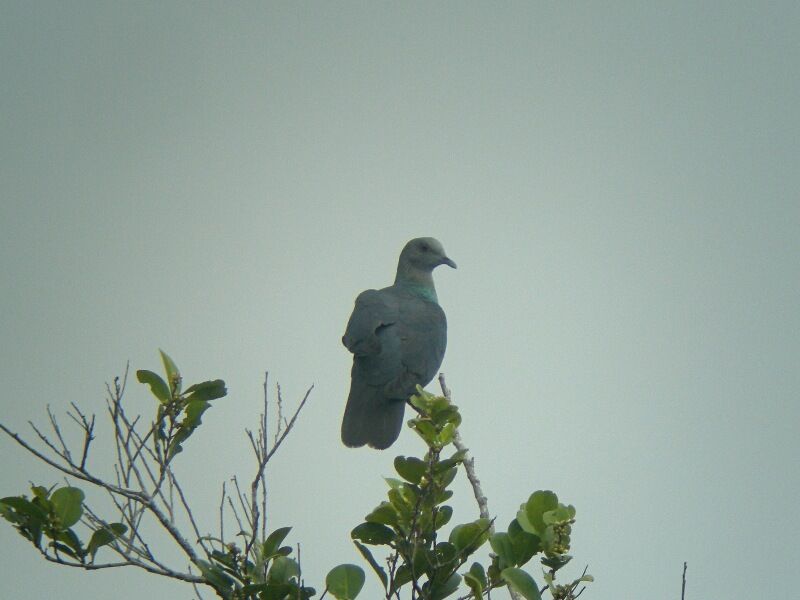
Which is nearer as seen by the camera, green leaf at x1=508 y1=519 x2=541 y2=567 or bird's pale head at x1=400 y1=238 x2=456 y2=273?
green leaf at x1=508 y1=519 x2=541 y2=567

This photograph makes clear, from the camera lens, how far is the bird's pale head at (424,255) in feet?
24.8

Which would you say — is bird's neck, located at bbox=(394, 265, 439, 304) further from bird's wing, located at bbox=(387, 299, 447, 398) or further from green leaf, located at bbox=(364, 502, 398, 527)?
green leaf, located at bbox=(364, 502, 398, 527)

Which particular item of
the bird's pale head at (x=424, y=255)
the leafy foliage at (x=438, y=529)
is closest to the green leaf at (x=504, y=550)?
the leafy foliage at (x=438, y=529)

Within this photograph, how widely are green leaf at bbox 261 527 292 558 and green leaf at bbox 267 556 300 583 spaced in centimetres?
5

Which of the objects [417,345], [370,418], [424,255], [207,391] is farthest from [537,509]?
[424,255]

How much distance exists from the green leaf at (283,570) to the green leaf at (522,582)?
0.58 meters

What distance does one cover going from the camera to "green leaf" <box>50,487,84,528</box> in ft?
8.25

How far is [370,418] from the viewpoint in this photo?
5703 millimetres

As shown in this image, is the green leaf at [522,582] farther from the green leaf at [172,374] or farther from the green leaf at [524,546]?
the green leaf at [172,374]

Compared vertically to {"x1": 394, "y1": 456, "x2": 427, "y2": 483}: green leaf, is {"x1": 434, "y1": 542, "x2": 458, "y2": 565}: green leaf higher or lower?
lower

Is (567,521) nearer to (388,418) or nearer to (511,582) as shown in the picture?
(511,582)

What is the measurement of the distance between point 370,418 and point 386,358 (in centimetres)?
40

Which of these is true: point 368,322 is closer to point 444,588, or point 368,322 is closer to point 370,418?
point 370,418

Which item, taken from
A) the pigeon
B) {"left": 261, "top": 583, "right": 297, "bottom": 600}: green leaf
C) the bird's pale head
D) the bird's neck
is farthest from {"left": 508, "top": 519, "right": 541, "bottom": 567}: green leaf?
the bird's pale head
